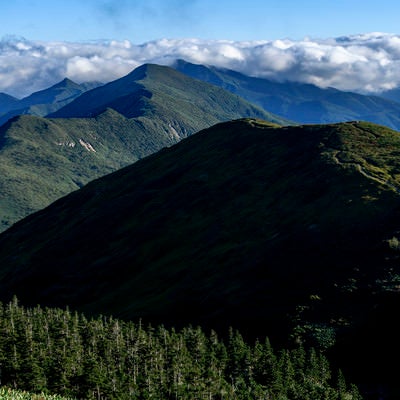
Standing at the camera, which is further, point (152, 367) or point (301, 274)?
point (301, 274)

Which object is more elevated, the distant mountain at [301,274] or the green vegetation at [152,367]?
the distant mountain at [301,274]

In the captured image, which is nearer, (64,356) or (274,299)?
(64,356)

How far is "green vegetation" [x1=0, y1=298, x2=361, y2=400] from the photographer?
9050 cm

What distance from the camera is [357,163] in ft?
626

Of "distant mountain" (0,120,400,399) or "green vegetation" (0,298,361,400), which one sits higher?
"distant mountain" (0,120,400,399)

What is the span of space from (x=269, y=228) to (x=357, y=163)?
43516 mm

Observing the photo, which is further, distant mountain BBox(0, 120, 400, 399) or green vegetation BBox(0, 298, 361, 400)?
distant mountain BBox(0, 120, 400, 399)

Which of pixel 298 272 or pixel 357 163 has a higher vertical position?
pixel 357 163

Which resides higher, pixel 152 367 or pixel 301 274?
pixel 301 274

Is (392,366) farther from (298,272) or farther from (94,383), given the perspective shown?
(94,383)

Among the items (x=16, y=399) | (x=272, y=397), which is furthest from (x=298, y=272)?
(x=16, y=399)

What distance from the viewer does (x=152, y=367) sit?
9869 cm

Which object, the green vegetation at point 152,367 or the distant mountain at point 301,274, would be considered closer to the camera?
the green vegetation at point 152,367

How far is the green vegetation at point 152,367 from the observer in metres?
90.5
